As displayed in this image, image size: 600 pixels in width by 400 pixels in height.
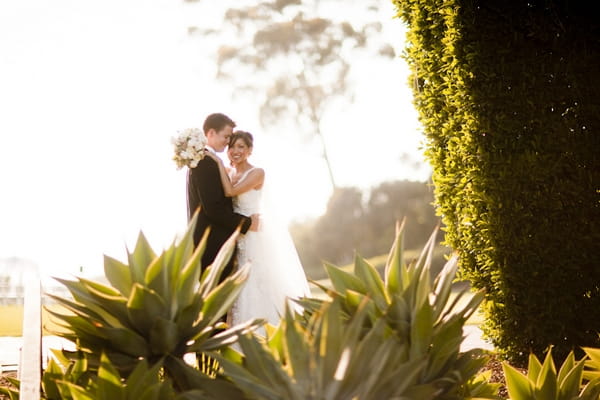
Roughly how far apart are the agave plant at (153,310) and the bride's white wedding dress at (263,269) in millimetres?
4955

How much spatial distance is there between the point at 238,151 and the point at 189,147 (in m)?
0.72

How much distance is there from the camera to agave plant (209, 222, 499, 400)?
166 cm

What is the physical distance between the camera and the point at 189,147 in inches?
272

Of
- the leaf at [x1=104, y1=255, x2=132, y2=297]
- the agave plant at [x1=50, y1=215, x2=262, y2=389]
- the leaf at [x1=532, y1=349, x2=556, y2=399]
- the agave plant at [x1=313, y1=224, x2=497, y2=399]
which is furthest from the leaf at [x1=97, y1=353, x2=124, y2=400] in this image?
the leaf at [x1=532, y1=349, x2=556, y2=399]

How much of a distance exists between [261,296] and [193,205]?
3.93 ft

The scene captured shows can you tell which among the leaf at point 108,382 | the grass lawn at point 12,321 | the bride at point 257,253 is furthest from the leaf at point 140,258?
the grass lawn at point 12,321

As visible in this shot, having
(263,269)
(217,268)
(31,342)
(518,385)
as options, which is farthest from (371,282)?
(263,269)

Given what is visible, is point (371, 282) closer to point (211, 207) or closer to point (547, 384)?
point (547, 384)

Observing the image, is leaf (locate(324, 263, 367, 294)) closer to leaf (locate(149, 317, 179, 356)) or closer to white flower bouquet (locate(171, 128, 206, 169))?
leaf (locate(149, 317, 179, 356))

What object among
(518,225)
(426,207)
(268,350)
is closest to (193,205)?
(518,225)

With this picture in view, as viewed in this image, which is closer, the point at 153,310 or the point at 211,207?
the point at 153,310

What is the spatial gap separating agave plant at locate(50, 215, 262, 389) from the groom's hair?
17.2 ft

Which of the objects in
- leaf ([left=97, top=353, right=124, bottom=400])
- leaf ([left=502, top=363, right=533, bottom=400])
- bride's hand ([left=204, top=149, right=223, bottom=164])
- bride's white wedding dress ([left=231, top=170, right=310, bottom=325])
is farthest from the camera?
bride's white wedding dress ([left=231, top=170, right=310, bottom=325])

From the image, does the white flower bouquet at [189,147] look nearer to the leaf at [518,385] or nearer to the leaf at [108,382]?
the leaf at [518,385]
